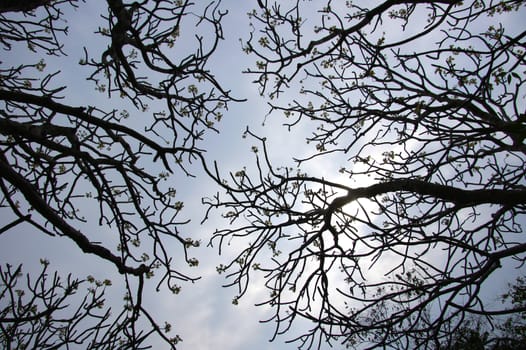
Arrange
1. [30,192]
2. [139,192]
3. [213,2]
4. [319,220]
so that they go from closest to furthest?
[30,192] → [213,2] → [139,192] → [319,220]

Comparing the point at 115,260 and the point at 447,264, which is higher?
the point at 115,260

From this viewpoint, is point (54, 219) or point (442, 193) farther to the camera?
point (442, 193)

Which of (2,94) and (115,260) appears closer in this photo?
(2,94)

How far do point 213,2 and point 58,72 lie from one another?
162cm

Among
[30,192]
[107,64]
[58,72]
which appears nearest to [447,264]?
[30,192]

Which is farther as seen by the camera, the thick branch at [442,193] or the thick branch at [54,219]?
the thick branch at [442,193]

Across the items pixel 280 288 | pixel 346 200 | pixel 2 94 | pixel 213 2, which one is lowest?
pixel 280 288

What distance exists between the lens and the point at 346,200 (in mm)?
3338

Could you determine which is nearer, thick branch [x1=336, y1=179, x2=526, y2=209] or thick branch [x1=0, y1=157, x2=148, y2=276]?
thick branch [x1=0, y1=157, x2=148, y2=276]

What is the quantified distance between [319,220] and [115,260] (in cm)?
231

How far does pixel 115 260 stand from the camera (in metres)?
2.27

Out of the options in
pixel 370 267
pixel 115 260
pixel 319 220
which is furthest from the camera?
pixel 319 220

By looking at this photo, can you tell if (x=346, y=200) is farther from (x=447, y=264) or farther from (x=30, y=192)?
(x=30, y=192)

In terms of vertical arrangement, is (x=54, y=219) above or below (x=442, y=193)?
above
